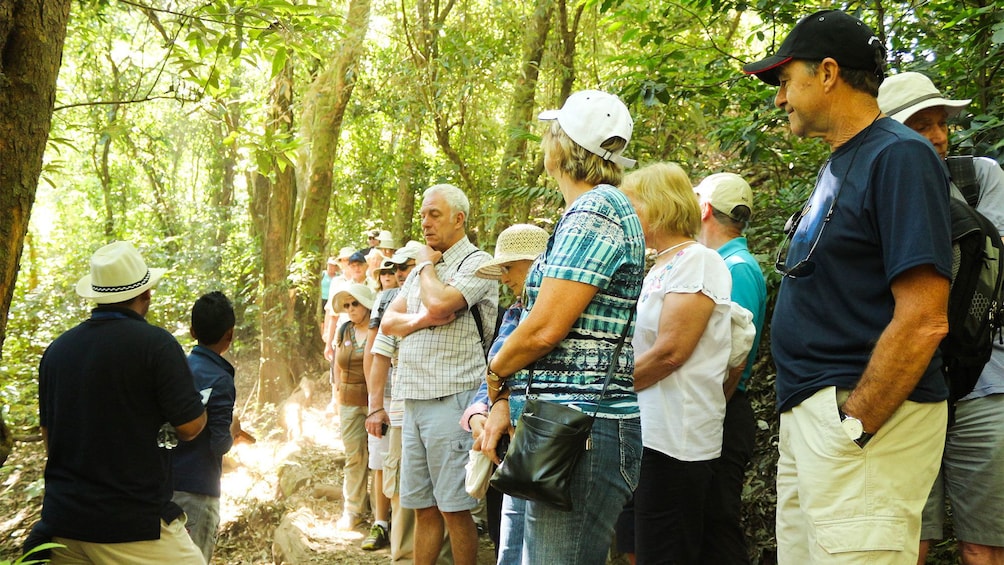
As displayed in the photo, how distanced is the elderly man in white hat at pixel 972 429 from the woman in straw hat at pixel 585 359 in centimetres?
126

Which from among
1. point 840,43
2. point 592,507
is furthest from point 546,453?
point 840,43

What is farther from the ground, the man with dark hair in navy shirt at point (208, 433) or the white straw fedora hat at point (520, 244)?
the white straw fedora hat at point (520, 244)

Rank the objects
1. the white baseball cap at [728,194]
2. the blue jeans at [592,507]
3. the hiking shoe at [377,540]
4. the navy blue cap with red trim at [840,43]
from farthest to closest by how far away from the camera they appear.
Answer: the hiking shoe at [377,540] < the white baseball cap at [728,194] < the blue jeans at [592,507] < the navy blue cap with red trim at [840,43]

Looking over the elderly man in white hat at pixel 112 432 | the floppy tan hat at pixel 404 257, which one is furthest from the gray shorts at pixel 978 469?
the floppy tan hat at pixel 404 257

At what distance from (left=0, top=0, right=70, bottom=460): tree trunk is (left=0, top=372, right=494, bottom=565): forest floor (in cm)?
308

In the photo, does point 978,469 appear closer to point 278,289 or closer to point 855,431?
point 855,431

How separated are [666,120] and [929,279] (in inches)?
A: 200

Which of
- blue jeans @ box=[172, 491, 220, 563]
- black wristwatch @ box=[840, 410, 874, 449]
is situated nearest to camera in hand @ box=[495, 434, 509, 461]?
black wristwatch @ box=[840, 410, 874, 449]

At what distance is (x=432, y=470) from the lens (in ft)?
14.8

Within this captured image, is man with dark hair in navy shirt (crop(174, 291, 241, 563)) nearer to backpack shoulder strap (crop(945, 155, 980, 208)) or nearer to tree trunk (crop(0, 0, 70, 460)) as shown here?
tree trunk (crop(0, 0, 70, 460))

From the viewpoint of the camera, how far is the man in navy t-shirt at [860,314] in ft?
6.29

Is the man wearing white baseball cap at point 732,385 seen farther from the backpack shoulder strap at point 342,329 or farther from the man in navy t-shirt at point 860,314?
the backpack shoulder strap at point 342,329

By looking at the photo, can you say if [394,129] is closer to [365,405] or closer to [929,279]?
[365,405]

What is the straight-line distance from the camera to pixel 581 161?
8.67 feet
